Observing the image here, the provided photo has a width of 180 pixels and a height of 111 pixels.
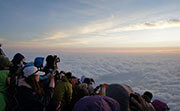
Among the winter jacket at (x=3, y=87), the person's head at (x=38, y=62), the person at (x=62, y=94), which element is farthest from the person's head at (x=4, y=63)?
the person at (x=62, y=94)

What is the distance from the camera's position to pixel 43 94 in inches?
125

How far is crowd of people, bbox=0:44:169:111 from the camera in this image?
5.35ft

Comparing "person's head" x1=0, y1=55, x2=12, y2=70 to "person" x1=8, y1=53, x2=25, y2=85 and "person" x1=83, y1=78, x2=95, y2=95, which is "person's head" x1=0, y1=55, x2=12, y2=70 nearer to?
"person" x1=8, y1=53, x2=25, y2=85

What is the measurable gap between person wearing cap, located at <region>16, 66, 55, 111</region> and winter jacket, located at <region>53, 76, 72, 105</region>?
86 centimetres

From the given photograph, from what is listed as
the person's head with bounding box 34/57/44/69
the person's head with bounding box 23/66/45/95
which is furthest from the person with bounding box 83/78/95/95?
the person's head with bounding box 23/66/45/95

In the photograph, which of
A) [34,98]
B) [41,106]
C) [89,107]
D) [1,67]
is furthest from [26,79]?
[89,107]

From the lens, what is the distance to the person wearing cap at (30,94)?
2740 millimetres

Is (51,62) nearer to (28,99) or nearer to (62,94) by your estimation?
(62,94)

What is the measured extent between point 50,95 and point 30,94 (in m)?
0.53

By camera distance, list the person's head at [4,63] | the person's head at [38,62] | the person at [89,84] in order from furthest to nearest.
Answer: the person at [89,84] < the person's head at [38,62] < the person's head at [4,63]

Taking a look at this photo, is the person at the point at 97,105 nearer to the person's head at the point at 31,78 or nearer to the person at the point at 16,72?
the person's head at the point at 31,78

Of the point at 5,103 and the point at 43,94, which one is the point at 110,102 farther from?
the point at 5,103

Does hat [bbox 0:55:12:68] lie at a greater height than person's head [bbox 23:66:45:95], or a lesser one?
greater

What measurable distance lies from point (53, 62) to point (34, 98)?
177 centimetres
